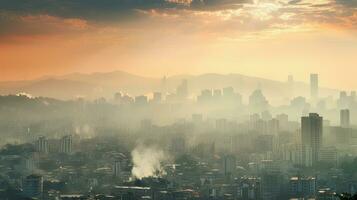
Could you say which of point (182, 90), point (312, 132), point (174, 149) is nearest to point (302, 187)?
point (312, 132)

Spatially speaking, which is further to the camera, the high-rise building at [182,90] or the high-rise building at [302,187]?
the high-rise building at [182,90]

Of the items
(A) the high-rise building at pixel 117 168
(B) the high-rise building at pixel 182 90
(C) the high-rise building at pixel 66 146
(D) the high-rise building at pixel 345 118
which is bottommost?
(A) the high-rise building at pixel 117 168

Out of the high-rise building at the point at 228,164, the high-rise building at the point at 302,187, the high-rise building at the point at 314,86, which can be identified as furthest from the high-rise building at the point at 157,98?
the high-rise building at the point at 302,187

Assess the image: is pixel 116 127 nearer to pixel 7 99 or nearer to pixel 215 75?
pixel 7 99

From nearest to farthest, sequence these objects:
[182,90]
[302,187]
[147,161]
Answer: [302,187] < [147,161] < [182,90]

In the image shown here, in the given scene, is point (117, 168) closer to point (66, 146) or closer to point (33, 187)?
point (33, 187)

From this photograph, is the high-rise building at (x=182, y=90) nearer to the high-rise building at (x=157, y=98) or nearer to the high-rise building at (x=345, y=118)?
the high-rise building at (x=157, y=98)

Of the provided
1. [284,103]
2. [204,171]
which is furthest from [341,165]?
[284,103]

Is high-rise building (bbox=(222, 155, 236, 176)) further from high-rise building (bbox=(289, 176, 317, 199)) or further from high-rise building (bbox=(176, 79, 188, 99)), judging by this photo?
high-rise building (bbox=(176, 79, 188, 99))
